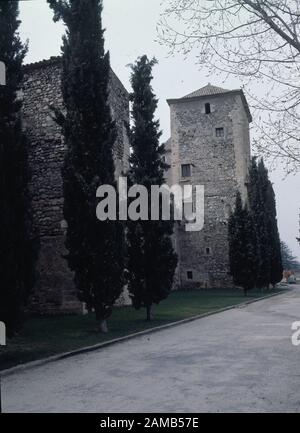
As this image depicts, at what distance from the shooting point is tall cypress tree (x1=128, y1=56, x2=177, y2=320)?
14797mm

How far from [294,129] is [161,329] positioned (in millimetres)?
6850

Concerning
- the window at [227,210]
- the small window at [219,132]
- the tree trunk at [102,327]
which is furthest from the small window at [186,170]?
the tree trunk at [102,327]

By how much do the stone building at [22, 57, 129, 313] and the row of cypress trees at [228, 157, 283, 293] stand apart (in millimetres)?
11791

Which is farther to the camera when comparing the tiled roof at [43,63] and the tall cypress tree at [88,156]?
the tiled roof at [43,63]

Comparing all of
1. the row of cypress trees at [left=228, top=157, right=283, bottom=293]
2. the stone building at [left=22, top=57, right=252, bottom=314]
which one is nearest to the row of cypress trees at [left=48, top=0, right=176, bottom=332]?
the row of cypress trees at [left=228, top=157, right=283, bottom=293]

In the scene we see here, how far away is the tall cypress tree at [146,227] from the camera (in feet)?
48.5

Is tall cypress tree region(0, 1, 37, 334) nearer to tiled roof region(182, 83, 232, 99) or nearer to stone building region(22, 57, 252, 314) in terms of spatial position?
stone building region(22, 57, 252, 314)

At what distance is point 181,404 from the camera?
15.6 ft

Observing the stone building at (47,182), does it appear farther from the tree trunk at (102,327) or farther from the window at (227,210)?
the window at (227,210)

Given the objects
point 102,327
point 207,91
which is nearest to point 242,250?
point 207,91

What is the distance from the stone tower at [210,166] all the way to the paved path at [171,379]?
2574 cm

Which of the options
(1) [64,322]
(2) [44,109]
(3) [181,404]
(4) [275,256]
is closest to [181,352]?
(3) [181,404]

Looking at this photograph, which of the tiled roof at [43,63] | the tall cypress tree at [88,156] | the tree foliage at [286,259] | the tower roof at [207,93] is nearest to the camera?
the tall cypress tree at [88,156]
